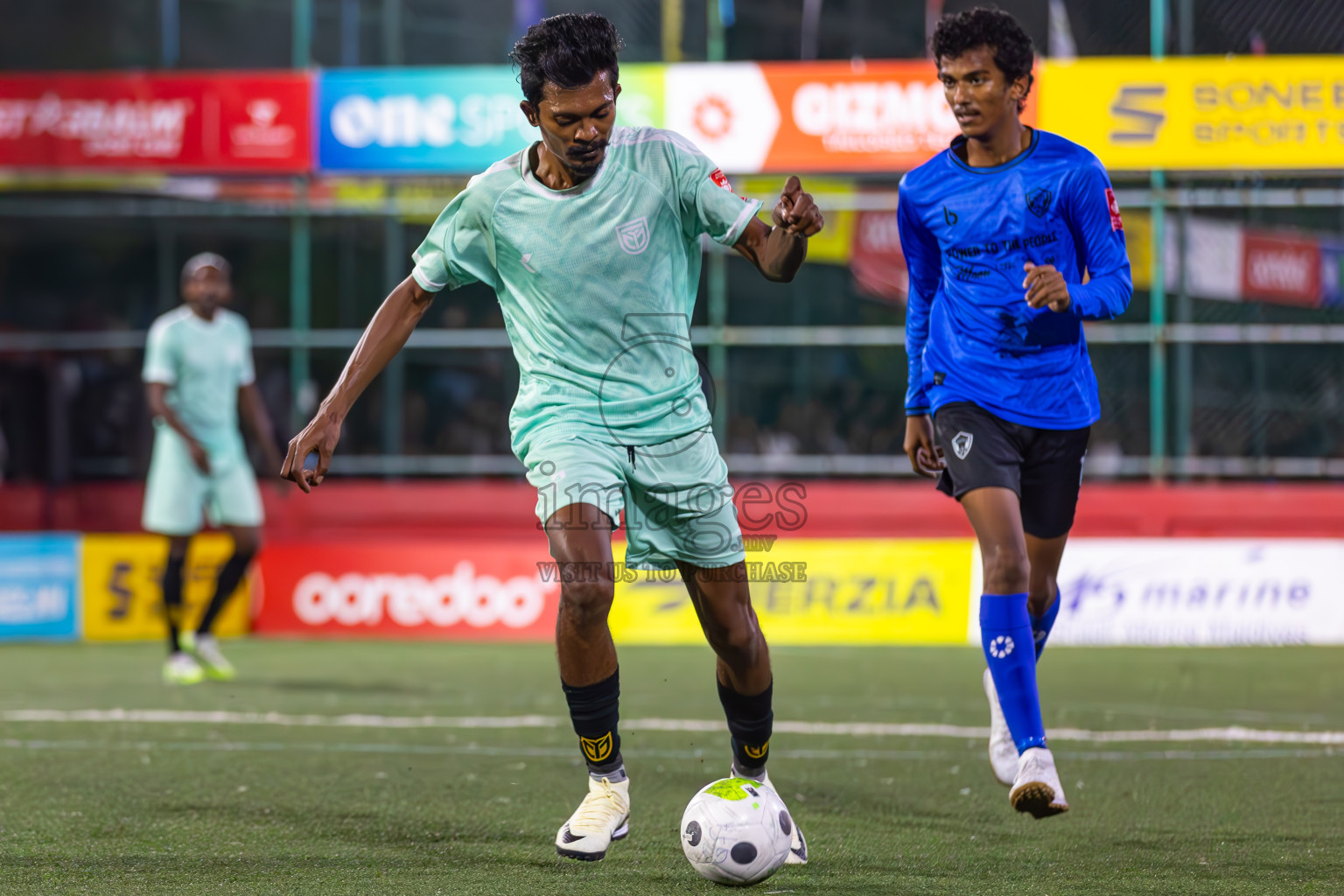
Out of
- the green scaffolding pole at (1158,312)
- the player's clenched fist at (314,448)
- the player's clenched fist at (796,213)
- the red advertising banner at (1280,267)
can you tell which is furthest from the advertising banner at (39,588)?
the red advertising banner at (1280,267)

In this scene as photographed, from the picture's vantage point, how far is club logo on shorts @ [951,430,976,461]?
4.86 metres

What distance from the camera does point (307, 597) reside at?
468 inches

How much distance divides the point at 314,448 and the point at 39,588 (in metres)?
8.60

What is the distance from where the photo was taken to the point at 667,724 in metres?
7.09

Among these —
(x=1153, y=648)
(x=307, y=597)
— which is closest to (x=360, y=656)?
(x=307, y=597)

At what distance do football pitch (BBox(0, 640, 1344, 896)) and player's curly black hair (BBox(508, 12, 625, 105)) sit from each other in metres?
1.98

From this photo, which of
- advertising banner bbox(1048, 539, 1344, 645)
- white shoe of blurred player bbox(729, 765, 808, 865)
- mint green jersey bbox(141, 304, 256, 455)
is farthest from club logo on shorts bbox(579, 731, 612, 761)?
advertising banner bbox(1048, 539, 1344, 645)

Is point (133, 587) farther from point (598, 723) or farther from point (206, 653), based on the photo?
point (598, 723)

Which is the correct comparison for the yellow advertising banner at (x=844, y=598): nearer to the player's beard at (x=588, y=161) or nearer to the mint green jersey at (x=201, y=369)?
the mint green jersey at (x=201, y=369)

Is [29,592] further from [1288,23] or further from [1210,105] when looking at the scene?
[1288,23]

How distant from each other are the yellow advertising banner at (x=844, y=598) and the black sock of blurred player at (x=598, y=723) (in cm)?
689

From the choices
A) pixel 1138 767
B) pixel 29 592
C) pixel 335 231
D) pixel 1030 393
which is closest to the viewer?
pixel 1030 393

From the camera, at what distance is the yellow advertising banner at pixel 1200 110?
1387cm

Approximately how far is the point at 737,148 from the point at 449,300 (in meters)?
4.60
